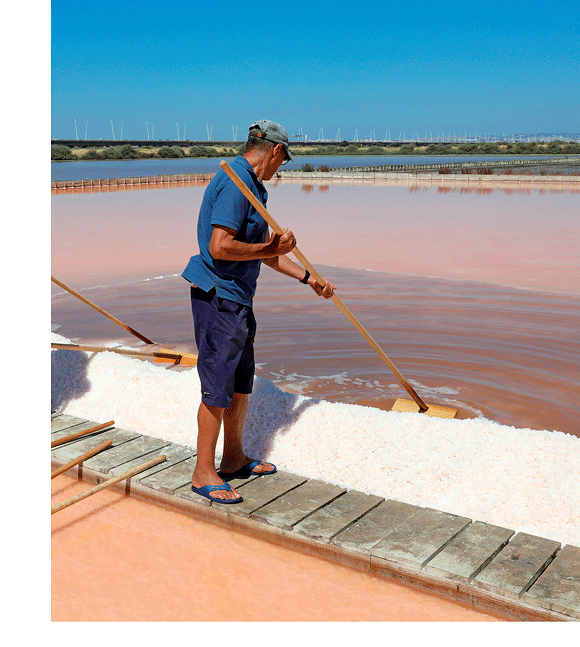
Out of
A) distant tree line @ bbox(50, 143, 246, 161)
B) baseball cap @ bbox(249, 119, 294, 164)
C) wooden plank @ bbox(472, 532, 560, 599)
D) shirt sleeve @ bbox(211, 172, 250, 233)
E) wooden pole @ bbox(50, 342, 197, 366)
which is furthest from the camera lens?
distant tree line @ bbox(50, 143, 246, 161)

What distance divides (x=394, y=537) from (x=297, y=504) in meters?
0.46

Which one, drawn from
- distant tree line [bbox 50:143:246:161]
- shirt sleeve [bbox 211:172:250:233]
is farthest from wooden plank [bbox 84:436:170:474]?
distant tree line [bbox 50:143:246:161]

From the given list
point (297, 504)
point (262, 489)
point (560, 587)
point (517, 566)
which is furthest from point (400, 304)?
point (560, 587)

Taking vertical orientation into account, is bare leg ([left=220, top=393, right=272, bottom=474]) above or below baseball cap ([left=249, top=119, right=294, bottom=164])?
below

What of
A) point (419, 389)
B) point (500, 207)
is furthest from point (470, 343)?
point (500, 207)

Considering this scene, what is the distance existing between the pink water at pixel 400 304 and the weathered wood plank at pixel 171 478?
175cm

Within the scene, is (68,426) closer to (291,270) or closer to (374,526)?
(291,270)

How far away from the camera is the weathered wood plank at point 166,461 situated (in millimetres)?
3174

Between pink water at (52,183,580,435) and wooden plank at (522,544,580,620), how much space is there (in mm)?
1959

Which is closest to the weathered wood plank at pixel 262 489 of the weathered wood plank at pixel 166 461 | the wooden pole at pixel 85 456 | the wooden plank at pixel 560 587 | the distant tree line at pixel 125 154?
the weathered wood plank at pixel 166 461

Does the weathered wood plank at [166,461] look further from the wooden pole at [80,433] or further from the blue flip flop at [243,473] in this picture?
the wooden pole at [80,433]

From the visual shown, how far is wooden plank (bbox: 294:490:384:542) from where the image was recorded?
2.63 metres

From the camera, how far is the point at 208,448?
2867 mm

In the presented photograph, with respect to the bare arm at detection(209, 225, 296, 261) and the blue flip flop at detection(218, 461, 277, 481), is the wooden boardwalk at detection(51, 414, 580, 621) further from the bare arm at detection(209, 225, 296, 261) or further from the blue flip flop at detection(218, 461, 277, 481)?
the bare arm at detection(209, 225, 296, 261)
